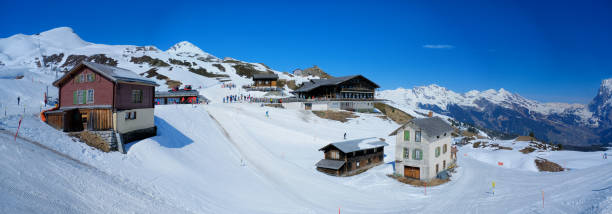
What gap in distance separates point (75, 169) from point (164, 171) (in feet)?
21.6

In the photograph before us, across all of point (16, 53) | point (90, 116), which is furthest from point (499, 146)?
point (16, 53)

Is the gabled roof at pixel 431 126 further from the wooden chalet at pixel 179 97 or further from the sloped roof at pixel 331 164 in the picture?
the wooden chalet at pixel 179 97

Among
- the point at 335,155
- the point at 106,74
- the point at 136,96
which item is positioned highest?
the point at 106,74

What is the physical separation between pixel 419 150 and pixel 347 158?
29.0 feet

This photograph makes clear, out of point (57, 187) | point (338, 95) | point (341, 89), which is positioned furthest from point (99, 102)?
point (341, 89)

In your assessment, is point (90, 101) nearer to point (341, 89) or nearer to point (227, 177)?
point (227, 177)

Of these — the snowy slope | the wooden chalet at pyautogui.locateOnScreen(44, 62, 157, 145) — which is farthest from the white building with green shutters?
the snowy slope

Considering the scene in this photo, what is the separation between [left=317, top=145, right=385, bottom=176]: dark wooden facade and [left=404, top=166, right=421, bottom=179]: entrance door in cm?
542

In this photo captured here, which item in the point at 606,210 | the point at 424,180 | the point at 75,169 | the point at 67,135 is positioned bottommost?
the point at 424,180

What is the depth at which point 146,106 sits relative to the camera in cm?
3038

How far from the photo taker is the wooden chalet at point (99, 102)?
81.5 ft

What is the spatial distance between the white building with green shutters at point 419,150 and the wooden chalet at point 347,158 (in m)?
4.31

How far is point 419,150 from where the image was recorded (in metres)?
36.5

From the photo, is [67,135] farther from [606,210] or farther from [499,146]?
[499,146]
